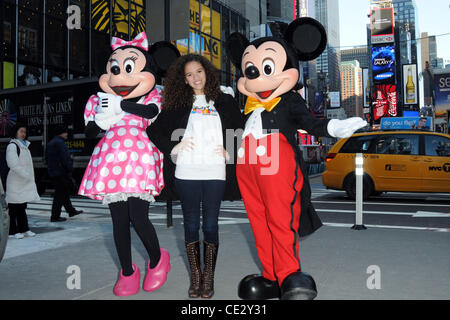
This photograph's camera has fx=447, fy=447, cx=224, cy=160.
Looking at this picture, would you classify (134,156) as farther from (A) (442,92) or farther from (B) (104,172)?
(A) (442,92)

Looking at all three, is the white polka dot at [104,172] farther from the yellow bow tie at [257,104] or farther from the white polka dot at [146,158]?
the yellow bow tie at [257,104]

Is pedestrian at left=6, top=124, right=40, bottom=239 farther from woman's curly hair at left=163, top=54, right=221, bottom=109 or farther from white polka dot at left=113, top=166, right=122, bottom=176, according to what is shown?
woman's curly hair at left=163, top=54, right=221, bottom=109

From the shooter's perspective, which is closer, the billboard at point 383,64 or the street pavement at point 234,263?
the street pavement at point 234,263

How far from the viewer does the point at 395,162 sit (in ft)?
35.4

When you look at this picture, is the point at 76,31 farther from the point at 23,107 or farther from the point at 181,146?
the point at 181,146

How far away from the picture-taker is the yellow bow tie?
3.53m

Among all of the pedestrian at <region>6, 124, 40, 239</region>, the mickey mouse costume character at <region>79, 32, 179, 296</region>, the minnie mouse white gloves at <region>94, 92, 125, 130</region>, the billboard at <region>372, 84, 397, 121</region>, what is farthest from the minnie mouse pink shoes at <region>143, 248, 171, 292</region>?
the billboard at <region>372, 84, 397, 121</region>

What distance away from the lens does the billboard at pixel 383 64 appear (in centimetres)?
5943

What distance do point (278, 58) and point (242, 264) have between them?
218 centimetres

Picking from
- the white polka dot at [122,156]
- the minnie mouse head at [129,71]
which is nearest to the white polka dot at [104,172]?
the white polka dot at [122,156]

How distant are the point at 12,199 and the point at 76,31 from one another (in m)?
15.5

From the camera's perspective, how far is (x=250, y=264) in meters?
4.62

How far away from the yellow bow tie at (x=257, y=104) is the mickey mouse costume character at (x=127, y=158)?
75 centimetres

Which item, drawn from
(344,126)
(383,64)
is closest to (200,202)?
(344,126)
